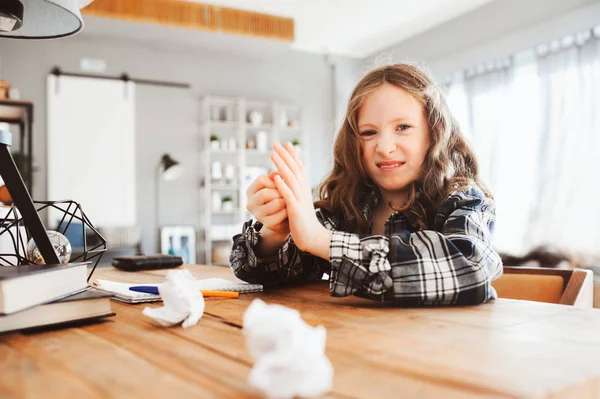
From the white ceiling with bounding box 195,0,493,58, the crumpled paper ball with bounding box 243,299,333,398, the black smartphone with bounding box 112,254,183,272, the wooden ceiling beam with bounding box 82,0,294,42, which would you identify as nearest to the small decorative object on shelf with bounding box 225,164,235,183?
the wooden ceiling beam with bounding box 82,0,294,42

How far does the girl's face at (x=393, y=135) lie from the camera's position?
110 centimetres

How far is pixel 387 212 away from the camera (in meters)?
1.22

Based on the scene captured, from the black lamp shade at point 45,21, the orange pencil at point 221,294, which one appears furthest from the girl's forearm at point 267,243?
the black lamp shade at point 45,21

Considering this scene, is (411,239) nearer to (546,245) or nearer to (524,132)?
(546,245)

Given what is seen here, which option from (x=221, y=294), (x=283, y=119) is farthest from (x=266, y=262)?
(x=283, y=119)

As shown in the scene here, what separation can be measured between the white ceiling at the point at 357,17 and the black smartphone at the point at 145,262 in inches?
131

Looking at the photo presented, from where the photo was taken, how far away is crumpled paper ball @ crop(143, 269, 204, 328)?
607mm

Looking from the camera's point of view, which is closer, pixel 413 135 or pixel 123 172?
pixel 413 135

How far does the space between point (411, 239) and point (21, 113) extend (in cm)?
364

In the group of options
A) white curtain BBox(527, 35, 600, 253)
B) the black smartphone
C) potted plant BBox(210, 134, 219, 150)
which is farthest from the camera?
potted plant BBox(210, 134, 219, 150)

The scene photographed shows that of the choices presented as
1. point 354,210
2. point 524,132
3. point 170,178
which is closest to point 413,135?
point 354,210

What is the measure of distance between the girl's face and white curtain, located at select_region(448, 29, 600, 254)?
7.62 feet

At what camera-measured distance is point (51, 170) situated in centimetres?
444

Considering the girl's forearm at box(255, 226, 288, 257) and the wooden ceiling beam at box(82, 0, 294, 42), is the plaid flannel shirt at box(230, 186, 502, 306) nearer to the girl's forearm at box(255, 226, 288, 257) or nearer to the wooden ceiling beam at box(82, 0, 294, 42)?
the girl's forearm at box(255, 226, 288, 257)
